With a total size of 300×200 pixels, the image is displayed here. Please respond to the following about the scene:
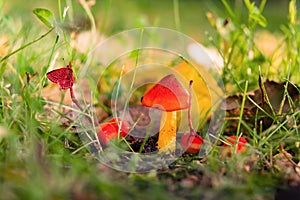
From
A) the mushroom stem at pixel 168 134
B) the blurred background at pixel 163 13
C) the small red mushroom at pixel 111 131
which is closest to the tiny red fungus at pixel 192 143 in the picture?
the mushroom stem at pixel 168 134

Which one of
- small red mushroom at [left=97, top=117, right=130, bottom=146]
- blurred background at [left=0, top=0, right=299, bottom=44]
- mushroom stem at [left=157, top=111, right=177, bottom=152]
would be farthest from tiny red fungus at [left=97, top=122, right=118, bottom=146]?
blurred background at [left=0, top=0, right=299, bottom=44]

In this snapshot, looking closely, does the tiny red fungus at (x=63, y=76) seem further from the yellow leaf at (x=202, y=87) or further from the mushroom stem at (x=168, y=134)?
the yellow leaf at (x=202, y=87)

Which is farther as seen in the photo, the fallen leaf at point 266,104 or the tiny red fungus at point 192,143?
the fallen leaf at point 266,104

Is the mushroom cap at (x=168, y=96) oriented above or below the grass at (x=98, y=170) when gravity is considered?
above

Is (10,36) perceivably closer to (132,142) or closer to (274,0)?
(132,142)

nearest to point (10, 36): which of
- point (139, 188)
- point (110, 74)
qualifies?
point (110, 74)

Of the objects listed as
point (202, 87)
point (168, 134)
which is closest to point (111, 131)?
point (168, 134)
